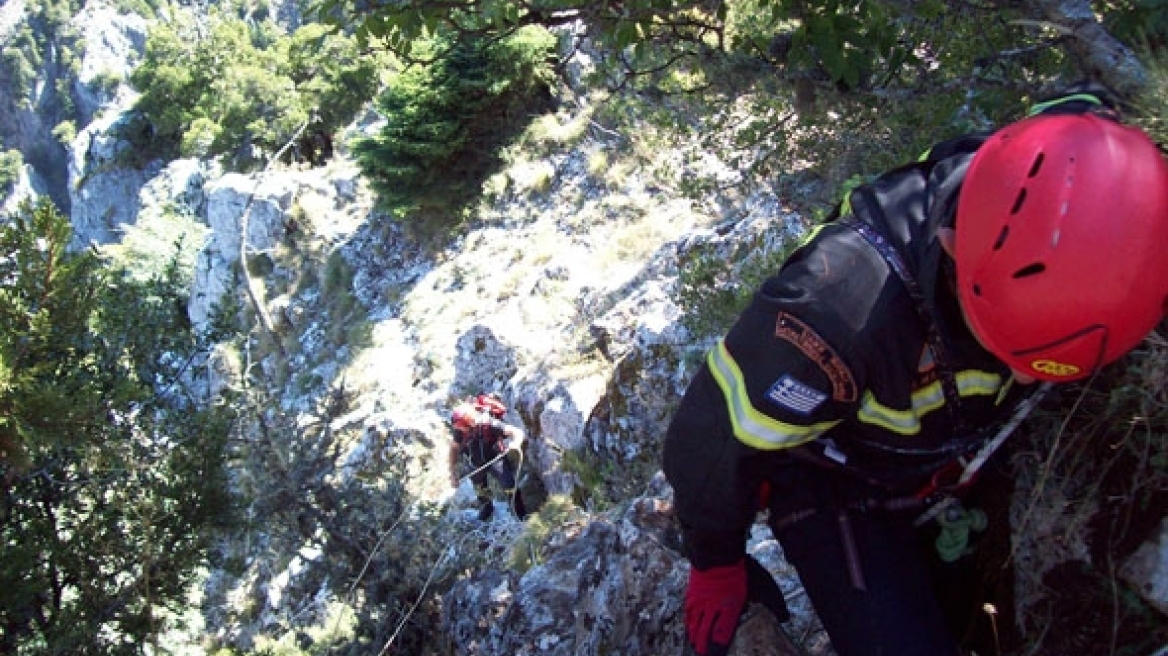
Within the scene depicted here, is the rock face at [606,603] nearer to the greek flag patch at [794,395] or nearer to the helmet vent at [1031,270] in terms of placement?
the greek flag patch at [794,395]

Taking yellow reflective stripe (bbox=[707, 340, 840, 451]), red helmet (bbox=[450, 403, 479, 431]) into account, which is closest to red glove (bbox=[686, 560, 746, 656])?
yellow reflective stripe (bbox=[707, 340, 840, 451])

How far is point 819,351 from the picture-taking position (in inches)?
70.8

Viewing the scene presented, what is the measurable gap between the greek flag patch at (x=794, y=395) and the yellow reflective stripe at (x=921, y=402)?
16 centimetres

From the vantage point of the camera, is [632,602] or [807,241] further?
[632,602]

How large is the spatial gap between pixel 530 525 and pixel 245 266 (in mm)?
14660

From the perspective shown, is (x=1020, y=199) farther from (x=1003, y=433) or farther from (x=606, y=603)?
(x=606, y=603)

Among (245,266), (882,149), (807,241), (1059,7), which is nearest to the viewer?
(807,241)

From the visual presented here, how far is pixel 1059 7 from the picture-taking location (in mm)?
2701

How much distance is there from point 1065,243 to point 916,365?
1.44ft

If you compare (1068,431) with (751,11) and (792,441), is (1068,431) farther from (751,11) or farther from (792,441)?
(751,11)

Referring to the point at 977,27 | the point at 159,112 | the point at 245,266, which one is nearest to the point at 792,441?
the point at 977,27

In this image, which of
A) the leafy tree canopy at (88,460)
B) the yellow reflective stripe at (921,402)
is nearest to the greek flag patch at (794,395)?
the yellow reflective stripe at (921,402)

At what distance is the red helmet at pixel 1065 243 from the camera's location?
154cm

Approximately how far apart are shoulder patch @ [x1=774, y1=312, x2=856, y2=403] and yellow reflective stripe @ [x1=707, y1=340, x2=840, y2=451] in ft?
0.44
